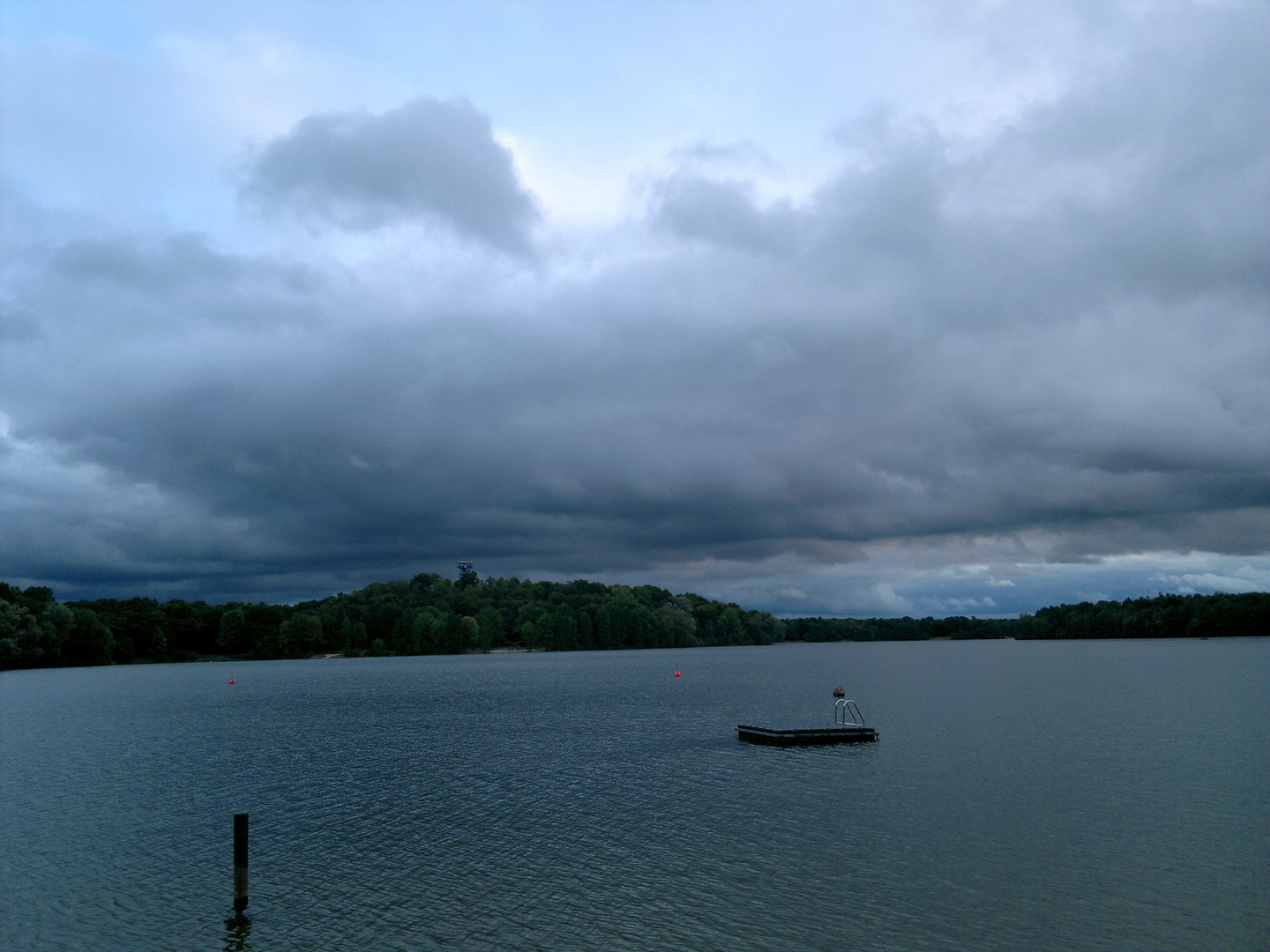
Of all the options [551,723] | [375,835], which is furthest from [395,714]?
[375,835]

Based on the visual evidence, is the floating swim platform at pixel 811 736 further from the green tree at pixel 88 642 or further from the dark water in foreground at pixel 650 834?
the green tree at pixel 88 642

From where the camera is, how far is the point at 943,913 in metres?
20.6

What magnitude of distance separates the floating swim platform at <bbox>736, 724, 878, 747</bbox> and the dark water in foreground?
1624 mm

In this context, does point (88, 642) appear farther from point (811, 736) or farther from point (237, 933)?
point (237, 933)

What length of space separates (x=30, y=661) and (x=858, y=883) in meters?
179

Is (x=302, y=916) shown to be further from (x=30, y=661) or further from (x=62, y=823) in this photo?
(x=30, y=661)

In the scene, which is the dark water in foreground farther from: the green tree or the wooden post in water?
the green tree

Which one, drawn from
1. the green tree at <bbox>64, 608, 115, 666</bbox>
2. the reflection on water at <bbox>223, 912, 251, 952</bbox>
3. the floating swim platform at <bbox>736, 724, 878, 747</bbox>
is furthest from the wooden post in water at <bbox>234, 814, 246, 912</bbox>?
the green tree at <bbox>64, 608, 115, 666</bbox>

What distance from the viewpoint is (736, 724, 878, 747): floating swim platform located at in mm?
48844

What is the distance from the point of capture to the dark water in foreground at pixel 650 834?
67.2 feet

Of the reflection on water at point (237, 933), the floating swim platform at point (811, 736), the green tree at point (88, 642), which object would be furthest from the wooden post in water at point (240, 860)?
the green tree at point (88, 642)

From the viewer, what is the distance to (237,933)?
68.4 feet

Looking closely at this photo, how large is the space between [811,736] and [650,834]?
22481 millimetres

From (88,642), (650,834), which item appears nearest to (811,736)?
(650,834)
